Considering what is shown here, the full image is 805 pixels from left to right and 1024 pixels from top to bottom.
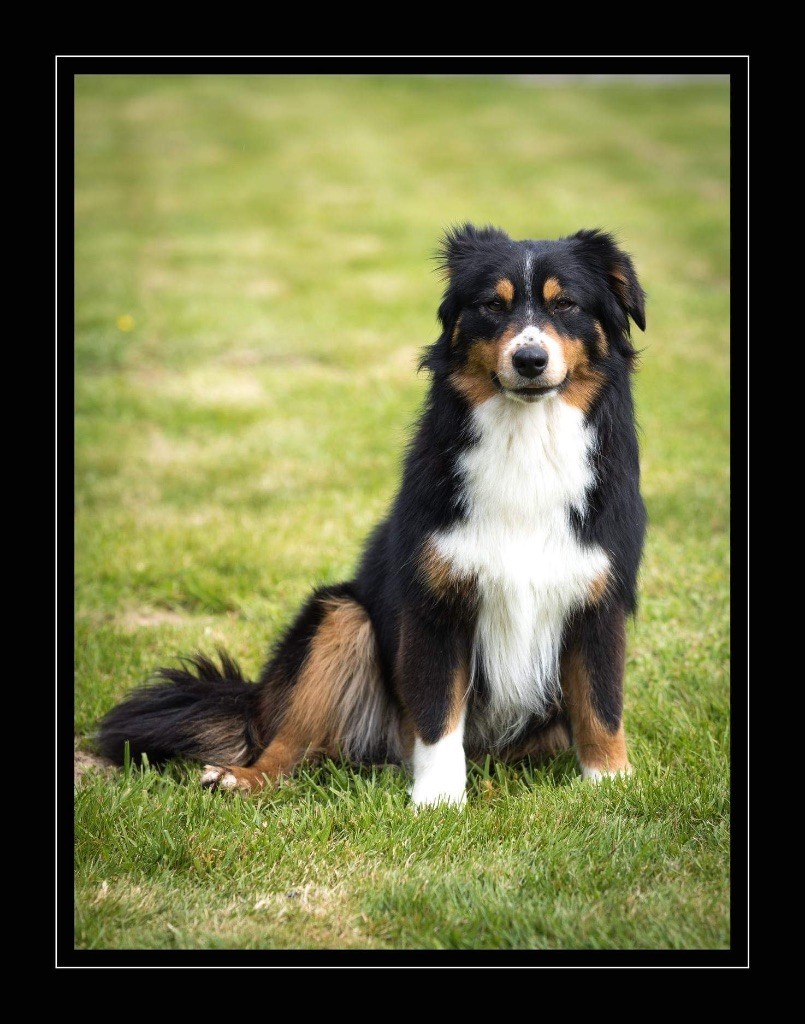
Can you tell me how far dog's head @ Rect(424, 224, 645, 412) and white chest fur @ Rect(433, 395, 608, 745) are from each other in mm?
98

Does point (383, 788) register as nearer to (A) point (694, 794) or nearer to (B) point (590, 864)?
(B) point (590, 864)

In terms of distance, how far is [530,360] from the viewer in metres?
3.30

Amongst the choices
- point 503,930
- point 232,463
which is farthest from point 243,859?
point 232,463

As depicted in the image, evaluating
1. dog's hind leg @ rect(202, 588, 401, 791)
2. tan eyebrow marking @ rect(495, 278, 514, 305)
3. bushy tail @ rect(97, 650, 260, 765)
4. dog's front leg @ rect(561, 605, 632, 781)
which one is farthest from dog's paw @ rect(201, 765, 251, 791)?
tan eyebrow marking @ rect(495, 278, 514, 305)

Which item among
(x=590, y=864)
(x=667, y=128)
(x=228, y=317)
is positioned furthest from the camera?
(x=667, y=128)

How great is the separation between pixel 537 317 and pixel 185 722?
2046mm

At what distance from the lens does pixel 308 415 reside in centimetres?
877

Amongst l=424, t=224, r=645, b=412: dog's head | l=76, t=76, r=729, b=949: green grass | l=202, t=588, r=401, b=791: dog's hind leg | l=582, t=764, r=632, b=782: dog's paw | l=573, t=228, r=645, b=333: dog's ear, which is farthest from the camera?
l=202, t=588, r=401, b=791: dog's hind leg

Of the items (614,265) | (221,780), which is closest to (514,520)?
(614,265)

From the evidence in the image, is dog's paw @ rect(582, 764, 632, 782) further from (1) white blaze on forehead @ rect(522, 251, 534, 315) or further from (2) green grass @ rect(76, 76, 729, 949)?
(1) white blaze on forehead @ rect(522, 251, 534, 315)

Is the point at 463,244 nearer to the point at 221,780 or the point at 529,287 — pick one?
the point at 529,287

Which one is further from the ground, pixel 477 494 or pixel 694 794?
pixel 477 494

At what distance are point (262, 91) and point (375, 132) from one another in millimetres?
2511

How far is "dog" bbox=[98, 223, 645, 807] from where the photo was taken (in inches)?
137
